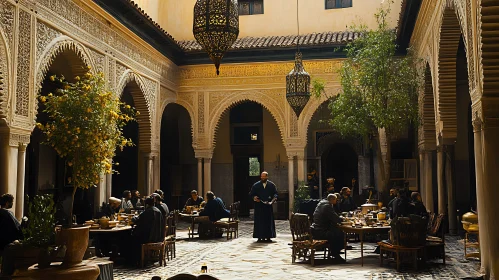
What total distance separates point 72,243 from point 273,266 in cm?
383

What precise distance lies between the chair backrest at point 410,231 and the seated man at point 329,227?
3.68ft

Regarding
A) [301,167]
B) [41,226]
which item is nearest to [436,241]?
[41,226]

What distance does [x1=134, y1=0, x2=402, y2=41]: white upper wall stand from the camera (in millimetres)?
16688

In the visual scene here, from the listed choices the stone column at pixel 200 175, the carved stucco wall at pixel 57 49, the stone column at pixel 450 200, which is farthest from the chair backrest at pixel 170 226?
the stone column at pixel 200 175

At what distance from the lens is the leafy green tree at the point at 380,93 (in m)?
10.9

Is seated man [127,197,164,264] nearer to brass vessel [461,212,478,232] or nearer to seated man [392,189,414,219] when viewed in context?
seated man [392,189,414,219]

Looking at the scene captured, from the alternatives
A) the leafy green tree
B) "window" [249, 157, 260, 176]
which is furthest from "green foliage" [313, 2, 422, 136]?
"window" [249, 157, 260, 176]

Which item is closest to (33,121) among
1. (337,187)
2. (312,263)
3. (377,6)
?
(312,263)

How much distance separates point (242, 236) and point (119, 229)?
181 inches

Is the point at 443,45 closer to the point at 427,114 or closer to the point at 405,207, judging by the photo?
the point at 427,114

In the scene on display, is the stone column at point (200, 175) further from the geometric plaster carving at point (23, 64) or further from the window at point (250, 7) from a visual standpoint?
the geometric plaster carving at point (23, 64)

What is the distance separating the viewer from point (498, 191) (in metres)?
6.22

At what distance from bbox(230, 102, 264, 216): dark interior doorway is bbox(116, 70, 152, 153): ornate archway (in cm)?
489

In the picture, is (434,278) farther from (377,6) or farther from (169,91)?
(377,6)
